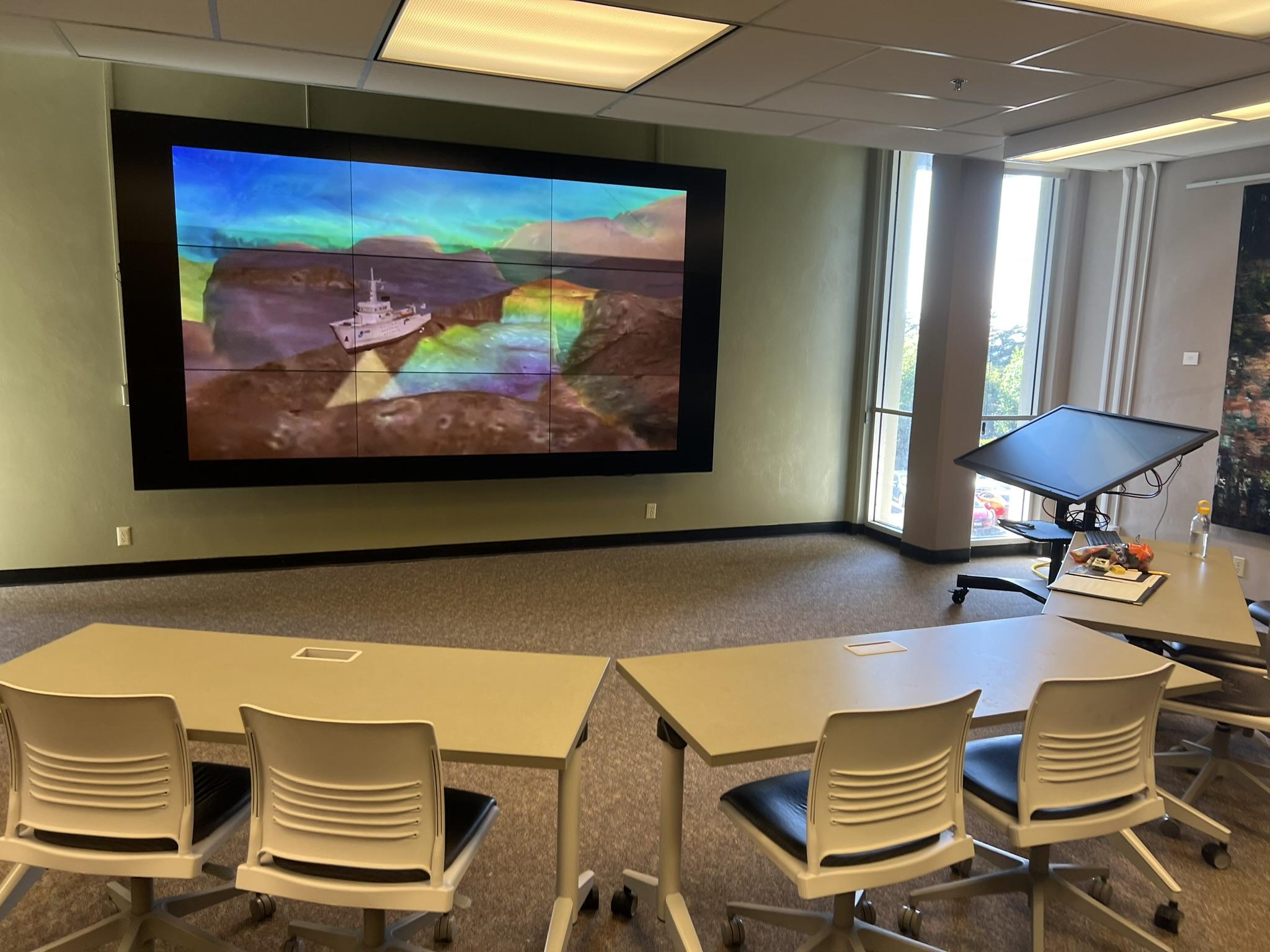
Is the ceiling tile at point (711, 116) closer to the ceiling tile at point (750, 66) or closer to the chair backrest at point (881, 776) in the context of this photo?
the ceiling tile at point (750, 66)

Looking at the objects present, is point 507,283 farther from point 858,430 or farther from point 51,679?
point 51,679

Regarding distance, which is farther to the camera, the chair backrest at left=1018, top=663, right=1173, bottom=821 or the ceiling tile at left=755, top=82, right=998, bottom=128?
the ceiling tile at left=755, top=82, right=998, bottom=128

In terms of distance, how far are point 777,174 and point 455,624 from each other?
4.22 m

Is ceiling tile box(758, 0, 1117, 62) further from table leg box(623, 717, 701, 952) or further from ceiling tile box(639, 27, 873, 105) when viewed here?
table leg box(623, 717, 701, 952)

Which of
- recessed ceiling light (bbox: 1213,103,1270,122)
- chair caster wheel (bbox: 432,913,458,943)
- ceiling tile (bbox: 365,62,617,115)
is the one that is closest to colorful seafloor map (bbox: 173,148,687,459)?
ceiling tile (bbox: 365,62,617,115)

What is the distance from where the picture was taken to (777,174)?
275 inches

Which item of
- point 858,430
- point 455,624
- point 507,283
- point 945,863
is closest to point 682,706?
point 945,863

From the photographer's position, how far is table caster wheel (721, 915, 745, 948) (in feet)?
8.17

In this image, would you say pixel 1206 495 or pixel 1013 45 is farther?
pixel 1206 495

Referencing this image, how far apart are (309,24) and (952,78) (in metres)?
2.82

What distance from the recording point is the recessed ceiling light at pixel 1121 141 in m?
4.73

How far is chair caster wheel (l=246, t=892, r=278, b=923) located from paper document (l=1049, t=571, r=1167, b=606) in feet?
9.68

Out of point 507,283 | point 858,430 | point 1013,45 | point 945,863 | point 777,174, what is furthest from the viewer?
point 858,430

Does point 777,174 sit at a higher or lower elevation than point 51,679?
higher
